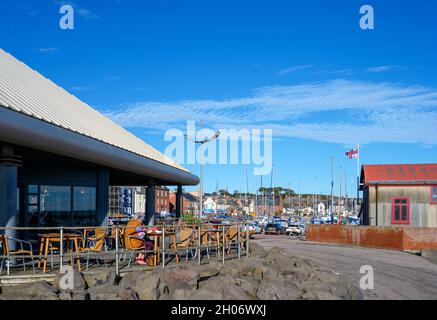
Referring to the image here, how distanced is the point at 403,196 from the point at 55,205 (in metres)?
24.6

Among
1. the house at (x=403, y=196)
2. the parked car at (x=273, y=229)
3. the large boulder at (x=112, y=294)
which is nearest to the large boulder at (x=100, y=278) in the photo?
the large boulder at (x=112, y=294)

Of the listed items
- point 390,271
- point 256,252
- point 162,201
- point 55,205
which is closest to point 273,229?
point 390,271

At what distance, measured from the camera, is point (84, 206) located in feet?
75.0

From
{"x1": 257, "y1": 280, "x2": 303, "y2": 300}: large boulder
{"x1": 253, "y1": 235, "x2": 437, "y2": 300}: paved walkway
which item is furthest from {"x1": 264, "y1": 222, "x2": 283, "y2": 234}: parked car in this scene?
{"x1": 257, "y1": 280, "x2": 303, "y2": 300}: large boulder

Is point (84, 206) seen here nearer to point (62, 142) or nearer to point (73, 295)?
point (62, 142)

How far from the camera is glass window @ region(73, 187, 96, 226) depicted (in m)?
22.5

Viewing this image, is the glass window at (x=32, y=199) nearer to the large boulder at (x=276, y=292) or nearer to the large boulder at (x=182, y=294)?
the large boulder at (x=182, y=294)

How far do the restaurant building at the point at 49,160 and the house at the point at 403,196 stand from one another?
16456 mm

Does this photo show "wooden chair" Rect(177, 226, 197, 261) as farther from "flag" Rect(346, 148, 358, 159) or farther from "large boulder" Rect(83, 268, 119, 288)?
"flag" Rect(346, 148, 358, 159)

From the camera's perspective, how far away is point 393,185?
3697 centimetres
